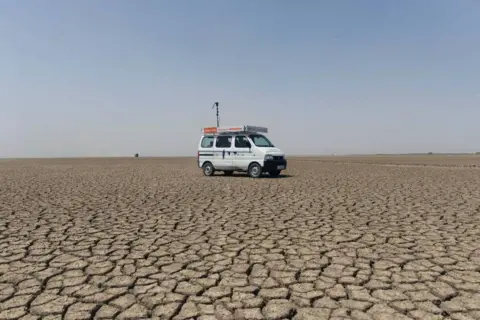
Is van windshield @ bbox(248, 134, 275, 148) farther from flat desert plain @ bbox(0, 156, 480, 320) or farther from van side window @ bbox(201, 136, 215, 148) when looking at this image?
flat desert plain @ bbox(0, 156, 480, 320)

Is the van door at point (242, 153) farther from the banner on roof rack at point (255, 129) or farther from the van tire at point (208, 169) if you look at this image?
the van tire at point (208, 169)

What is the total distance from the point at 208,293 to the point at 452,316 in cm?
235

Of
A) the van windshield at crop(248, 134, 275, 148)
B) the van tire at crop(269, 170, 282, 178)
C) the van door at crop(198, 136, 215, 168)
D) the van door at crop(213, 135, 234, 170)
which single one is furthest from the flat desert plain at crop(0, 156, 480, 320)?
the van door at crop(198, 136, 215, 168)

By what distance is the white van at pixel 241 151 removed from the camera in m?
16.2

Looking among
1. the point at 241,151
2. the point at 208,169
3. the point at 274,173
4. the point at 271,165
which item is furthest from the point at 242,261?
the point at 208,169

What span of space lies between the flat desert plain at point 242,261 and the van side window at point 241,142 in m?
7.51

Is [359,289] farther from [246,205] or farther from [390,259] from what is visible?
[246,205]

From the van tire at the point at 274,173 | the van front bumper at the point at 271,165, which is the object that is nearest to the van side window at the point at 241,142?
the van front bumper at the point at 271,165

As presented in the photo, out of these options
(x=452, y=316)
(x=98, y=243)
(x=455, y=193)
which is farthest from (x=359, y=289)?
(x=455, y=193)

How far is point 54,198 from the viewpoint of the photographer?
10.7 meters

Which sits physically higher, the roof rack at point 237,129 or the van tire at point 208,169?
the roof rack at point 237,129

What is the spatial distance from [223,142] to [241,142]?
1.03 metres

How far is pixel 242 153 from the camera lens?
16562mm

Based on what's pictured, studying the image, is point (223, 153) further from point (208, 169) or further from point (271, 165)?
point (271, 165)
